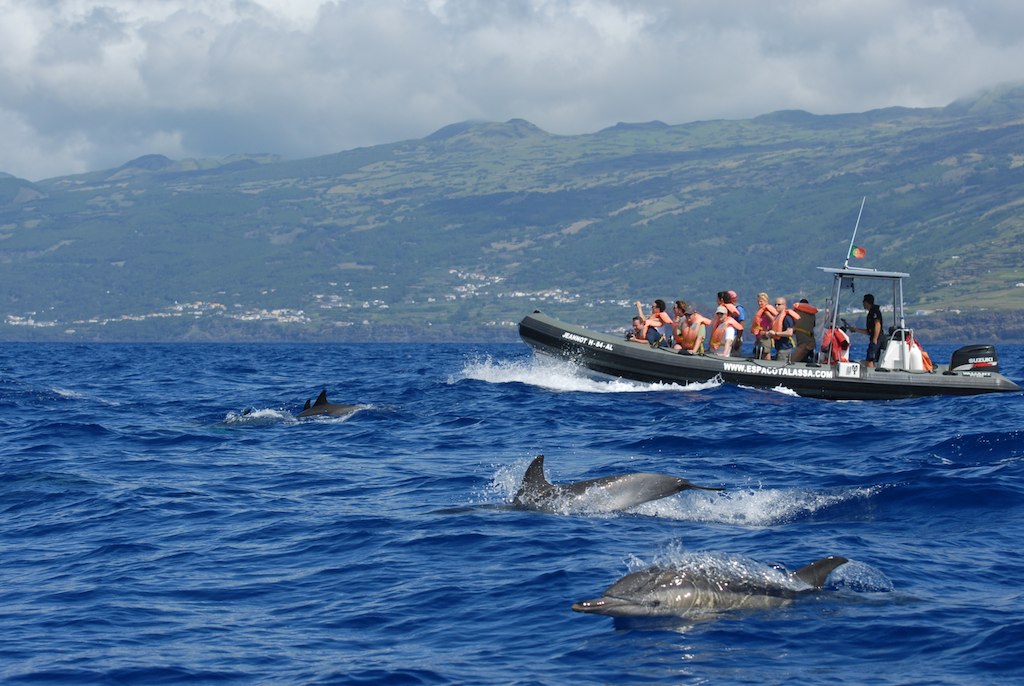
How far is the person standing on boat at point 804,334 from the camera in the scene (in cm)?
2950

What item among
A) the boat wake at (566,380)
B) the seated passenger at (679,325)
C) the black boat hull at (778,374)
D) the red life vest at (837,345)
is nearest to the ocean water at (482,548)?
the black boat hull at (778,374)

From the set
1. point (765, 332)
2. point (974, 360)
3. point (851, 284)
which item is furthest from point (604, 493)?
point (974, 360)

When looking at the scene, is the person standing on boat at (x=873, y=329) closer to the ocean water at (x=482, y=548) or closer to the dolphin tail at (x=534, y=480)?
the ocean water at (x=482, y=548)

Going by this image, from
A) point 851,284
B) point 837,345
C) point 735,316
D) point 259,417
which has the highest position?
point 851,284

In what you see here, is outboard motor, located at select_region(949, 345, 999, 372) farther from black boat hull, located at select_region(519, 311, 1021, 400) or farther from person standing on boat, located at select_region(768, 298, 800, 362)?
person standing on boat, located at select_region(768, 298, 800, 362)

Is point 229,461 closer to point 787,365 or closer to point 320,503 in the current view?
point 320,503

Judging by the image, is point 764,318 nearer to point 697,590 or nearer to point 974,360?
point 974,360

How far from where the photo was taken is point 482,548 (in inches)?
486

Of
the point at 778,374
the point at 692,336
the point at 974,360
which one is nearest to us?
the point at 778,374

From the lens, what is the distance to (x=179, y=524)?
14.1 metres

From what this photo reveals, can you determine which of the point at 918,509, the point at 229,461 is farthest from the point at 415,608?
the point at 229,461

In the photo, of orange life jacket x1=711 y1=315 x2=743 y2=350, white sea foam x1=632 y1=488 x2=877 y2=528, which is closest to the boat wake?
orange life jacket x1=711 y1=315 x2=743 y2=350

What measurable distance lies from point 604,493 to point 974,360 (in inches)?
716

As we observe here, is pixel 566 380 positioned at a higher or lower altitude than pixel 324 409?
higher
